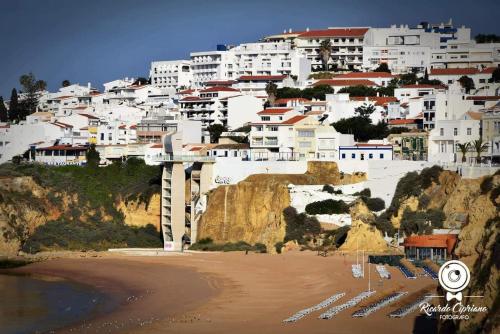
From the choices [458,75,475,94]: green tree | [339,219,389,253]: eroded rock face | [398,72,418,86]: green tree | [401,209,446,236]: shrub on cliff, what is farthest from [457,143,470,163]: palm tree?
[398,72,418,86]: green tree

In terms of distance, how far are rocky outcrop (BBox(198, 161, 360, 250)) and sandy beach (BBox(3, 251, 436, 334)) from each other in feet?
8.79

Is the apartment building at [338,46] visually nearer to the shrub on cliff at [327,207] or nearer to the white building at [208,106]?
the white building at [208,106]

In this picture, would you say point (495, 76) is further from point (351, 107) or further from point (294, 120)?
point (294, 120)

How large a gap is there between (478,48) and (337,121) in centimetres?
2458

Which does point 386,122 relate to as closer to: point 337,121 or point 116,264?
point 337,121

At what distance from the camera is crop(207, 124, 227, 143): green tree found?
77812 mm

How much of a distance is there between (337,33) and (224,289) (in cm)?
5500

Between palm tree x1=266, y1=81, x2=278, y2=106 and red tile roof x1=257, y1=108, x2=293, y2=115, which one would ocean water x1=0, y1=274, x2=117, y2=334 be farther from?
palm tree x1=266, y1=81, x2=278, y2=106

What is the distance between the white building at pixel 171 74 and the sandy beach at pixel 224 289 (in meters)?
44.8

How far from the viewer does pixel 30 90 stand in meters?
107

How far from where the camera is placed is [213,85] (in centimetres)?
9288

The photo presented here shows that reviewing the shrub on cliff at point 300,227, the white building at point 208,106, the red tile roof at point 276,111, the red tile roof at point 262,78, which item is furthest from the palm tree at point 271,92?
the shrub on cliff at point 300,227

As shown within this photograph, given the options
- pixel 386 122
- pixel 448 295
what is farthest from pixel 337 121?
pixel 448 295

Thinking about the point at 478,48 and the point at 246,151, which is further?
the point at 478,48
